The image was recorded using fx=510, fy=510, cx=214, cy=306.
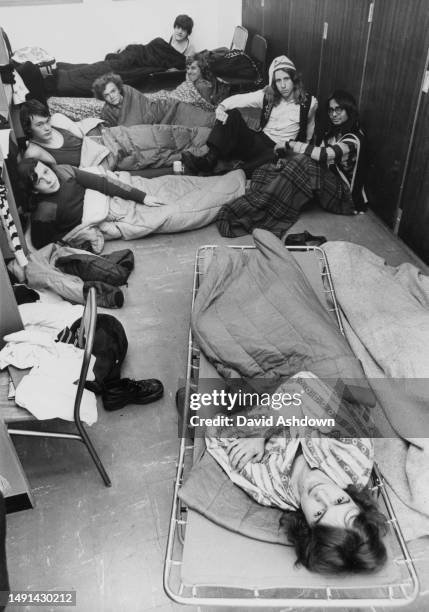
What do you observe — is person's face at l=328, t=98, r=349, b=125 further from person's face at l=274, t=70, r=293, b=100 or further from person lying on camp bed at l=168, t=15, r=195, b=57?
person lying on camp bed at l=168, t=15, r=195, b=57

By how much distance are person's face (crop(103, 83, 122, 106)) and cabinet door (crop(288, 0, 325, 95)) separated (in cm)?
161

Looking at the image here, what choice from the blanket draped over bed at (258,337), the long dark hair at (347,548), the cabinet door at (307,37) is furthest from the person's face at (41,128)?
the long dark hair at (347,548)

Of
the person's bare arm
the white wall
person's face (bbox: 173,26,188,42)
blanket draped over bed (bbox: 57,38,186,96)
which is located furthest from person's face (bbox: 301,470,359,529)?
the white wall

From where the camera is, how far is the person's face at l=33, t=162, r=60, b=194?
296 cm

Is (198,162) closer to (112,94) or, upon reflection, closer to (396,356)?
(112,94)

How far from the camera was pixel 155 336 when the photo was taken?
2.54 m

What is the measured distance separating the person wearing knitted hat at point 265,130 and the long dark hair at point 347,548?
2.85 metres

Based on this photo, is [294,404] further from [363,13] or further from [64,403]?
[363,13]

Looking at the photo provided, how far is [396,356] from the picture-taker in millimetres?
1908

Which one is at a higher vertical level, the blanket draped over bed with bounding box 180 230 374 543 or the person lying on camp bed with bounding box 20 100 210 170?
the person lying on camp bed with bounding box 20 100 210 170

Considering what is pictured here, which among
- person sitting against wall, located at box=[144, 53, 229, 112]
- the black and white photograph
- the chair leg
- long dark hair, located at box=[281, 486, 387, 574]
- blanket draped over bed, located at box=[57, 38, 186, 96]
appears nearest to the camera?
long dark hair, located at box=[281, 486, 387, 574]

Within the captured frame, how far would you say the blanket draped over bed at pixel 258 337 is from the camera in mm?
1514

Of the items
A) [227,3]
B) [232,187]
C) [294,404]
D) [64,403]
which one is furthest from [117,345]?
[227,3]

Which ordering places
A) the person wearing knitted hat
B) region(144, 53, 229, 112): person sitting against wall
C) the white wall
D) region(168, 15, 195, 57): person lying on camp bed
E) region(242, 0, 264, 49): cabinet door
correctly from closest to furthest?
the person wearing knitted hat → region(144, 53, 229, 112): person sitting against wall → region(242, 0, 264, 49): cabinet door → region(168, 15, 195, 57): person lying on camp bed → the white wall
